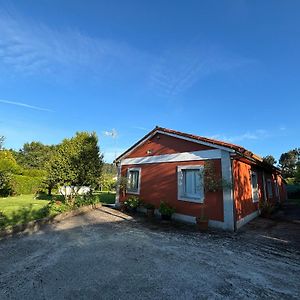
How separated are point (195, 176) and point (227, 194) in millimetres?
1925

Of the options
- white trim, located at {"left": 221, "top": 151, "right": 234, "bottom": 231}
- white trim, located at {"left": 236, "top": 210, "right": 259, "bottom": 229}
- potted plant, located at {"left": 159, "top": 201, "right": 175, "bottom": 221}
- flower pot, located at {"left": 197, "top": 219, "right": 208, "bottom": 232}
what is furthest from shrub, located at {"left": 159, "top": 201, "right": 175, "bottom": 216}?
white trim, located at {"left": 236, "top": 210, "right": 259, "bottom": 229}

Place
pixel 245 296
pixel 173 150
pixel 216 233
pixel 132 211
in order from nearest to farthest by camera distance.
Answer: pixel 245 296 < pixel 216 233 < pixel 173 150 < pixel 132 211

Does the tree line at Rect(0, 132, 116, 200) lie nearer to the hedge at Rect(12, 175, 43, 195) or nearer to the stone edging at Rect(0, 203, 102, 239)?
the stone edging at Rect(0, 203, 102, 239)

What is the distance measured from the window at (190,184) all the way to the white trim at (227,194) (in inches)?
43.5

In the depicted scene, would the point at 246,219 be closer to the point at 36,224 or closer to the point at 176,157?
the point at 176,157

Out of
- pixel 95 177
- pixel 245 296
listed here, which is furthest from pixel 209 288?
pixel 95 177

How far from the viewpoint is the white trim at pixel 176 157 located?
1035cm

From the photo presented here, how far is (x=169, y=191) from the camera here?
1182 centimetres

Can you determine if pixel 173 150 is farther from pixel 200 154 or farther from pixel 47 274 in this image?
pixel 47 274

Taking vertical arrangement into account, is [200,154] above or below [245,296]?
above

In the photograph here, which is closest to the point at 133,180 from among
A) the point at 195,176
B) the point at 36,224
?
the point at 195,176

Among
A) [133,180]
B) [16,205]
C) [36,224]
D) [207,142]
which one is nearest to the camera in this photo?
[36,224]

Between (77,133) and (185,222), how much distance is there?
8.84 meters

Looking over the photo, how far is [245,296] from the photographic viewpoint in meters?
4.09
